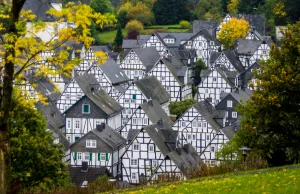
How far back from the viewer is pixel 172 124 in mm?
56531

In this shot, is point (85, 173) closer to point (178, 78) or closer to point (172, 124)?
point (172, 124)

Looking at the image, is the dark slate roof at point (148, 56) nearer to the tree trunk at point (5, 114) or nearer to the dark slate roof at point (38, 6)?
the dark slate roof at point (38, 6)

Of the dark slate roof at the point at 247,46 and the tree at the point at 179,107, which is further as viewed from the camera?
the dark slate roof at the point at 247,46

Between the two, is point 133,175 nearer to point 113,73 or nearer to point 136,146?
point 136,146

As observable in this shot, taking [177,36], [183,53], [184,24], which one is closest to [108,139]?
[183,53]

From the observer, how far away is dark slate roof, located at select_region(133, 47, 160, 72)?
280 ft

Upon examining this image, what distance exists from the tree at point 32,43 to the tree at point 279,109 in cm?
1586

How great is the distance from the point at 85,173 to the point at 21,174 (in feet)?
48.3

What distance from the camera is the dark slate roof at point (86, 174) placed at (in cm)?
4531

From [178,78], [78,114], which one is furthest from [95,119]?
[178,78]

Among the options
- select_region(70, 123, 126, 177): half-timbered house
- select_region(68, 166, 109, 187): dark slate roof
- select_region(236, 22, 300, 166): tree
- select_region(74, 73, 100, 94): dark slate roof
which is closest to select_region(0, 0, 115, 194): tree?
select_region(236, 22, 300, 166): tree

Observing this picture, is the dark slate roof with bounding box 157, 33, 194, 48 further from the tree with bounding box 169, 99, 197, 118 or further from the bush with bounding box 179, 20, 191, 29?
the tree with bounding box 169, 99, 197, 118

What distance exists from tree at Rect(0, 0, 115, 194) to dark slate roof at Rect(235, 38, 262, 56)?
74131 mm

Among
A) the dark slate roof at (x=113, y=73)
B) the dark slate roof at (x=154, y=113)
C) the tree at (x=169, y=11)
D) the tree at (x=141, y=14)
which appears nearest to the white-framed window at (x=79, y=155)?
the dark slate roof at (x=154, y=113)
